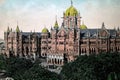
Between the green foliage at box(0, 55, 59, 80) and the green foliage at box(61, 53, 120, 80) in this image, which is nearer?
the green foliage at box(61, 53, 120, 80)

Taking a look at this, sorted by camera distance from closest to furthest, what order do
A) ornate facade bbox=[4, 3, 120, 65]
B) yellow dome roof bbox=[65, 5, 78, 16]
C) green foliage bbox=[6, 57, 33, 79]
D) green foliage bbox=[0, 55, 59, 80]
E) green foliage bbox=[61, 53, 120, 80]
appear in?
green foliage bbox=[61, 53, 120, 80], green foliage bbox=[0, 55, 59, 80], green foliage bbox=[6, 57, 33, 79], ornate facade bbox=[4, 3, 120, 65], yellow dome roof bbox=[65, 5, 78, 16]

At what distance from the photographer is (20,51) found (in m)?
87.2

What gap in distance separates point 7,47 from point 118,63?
1742 inches

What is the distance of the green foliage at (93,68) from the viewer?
147 feet

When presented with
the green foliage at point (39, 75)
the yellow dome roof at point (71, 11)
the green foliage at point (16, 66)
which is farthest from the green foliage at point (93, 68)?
the yellow dome roof at point (71, 11)

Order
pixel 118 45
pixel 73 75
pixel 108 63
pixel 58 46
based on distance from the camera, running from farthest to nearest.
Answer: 1. pixel 58 46
2. pixel 118 45
3. pixel 108 63
4. pixel 73 75

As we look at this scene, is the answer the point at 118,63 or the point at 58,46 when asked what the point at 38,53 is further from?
the point at 118,63

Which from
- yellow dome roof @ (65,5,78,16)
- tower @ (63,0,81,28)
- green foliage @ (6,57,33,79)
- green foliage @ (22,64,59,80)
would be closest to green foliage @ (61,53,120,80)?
green foliage @ (22,64,59,80)

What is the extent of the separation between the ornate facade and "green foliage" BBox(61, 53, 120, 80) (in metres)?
20.5

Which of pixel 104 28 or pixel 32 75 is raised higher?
pixel 104 28

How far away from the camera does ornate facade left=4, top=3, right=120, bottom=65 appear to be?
7381cm

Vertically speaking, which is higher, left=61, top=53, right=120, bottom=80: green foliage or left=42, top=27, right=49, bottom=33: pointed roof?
left=42, top=27, right=49, bottom=33: pointed roof

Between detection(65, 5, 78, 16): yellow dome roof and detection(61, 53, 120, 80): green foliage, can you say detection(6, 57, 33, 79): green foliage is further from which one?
detection(65, 5, 78, 16): yellow dome roof

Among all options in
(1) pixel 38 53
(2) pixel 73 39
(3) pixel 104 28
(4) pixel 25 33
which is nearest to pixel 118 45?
(3) pixel 104 28
